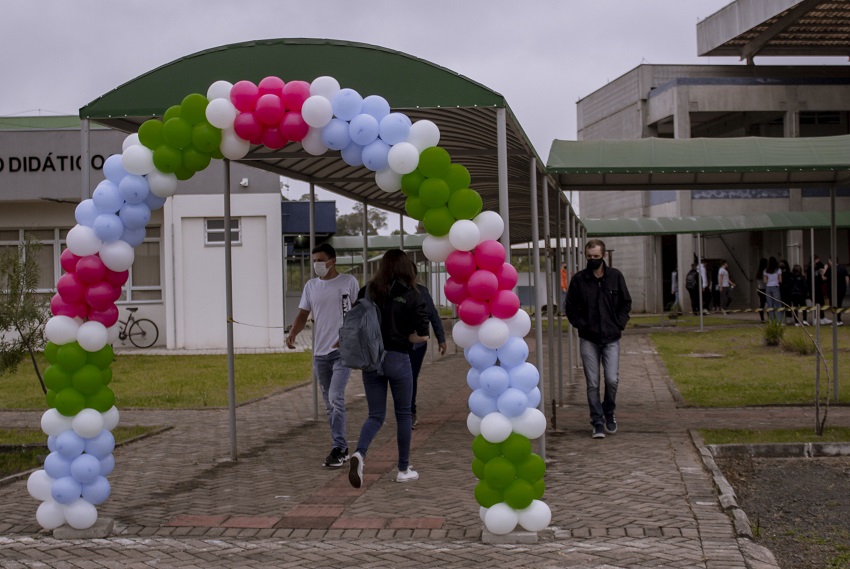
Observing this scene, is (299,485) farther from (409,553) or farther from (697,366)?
(697,366)

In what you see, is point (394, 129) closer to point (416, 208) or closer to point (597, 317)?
point (416, 208)

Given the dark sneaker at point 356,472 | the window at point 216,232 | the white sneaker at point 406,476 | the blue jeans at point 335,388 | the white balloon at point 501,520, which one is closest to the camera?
the white balloon at point 501,520

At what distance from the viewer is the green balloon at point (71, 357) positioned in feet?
23.6

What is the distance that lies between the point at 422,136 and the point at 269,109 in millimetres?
1062

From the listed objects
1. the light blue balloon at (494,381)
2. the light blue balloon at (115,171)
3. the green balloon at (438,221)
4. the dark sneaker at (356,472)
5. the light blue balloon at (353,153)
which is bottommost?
the dark sneaker at (356,472)

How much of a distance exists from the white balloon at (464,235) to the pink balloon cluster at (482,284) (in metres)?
0.10

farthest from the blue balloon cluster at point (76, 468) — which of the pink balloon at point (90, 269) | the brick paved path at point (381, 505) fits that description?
the pink balloon at point (90, 269)

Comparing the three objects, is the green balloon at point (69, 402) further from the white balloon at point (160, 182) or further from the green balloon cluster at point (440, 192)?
the green balloon cluster at point (440, 192)

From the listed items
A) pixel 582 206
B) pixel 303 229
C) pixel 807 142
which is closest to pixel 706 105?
pixel 582 206

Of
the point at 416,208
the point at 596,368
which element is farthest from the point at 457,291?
the point at 596,368

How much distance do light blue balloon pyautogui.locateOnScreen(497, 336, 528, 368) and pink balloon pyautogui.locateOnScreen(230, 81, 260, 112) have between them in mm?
2384

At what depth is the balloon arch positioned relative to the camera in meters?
6.82

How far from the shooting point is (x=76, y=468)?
7.12 meters

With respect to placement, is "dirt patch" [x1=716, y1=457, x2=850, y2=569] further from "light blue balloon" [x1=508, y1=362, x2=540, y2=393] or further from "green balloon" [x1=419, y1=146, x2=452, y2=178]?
"green balloon" [x1=419, y1=146, x2=452, y2=178]
